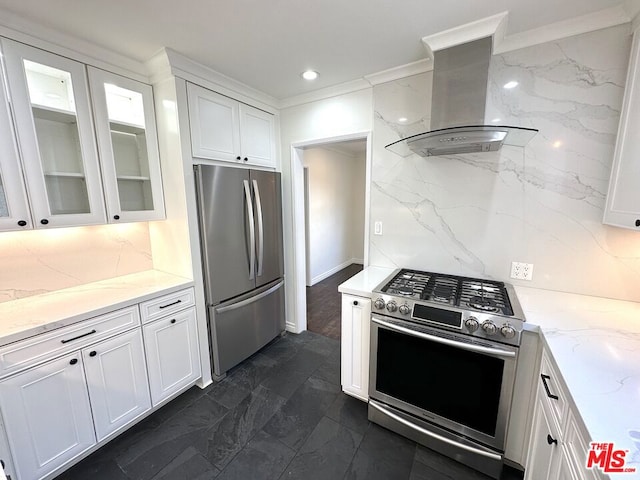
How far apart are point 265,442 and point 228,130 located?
7.81ft

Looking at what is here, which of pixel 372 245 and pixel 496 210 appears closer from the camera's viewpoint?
pixel 496 210

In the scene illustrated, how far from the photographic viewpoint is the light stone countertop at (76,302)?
1418mm

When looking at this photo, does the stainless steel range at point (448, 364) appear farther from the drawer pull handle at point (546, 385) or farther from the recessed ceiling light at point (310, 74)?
the recessed ceiling light at point (310, 74)

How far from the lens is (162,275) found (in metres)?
2.28

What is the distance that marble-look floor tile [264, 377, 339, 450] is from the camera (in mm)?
1821

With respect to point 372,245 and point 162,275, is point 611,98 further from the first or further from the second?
point 162,275

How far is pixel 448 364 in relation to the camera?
1.55 m

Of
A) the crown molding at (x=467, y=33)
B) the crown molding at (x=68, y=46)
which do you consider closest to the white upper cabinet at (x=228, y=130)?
the crown molding at (x=68, y=46)

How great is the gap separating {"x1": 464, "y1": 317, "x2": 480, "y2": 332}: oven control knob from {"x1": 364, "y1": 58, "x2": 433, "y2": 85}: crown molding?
177cm

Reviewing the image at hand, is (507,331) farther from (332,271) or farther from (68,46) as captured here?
(332,271)

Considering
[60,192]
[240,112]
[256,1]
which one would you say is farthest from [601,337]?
[60,192]

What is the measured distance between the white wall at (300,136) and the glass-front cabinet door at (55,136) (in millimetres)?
1582

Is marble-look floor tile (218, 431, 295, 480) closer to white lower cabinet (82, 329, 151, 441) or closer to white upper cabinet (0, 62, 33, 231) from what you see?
white lower cabinet (82, 329, 151, 441)

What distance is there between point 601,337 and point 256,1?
2312mm
